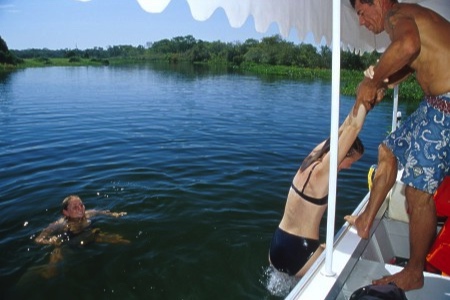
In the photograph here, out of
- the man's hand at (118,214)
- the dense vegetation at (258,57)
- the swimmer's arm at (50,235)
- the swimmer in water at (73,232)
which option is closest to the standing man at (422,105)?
the swimmer in water at (73,232)

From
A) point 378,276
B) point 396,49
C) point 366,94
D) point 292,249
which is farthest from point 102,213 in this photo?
point 396,49

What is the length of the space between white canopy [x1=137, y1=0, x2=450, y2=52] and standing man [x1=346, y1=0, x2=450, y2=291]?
2.65ft

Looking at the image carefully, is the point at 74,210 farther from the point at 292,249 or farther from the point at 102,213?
the point at 292,249

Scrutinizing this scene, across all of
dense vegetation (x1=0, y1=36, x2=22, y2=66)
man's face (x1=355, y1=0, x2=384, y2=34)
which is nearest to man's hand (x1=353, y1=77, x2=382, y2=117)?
man's face (x1=355, y1=0, x2=384, y2=34)

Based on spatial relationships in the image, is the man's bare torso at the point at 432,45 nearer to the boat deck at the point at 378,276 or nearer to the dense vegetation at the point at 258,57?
the boat deck at the point at 378,276

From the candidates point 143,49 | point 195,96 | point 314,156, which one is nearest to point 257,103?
point 195,96

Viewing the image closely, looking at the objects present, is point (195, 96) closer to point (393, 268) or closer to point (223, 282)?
point (223, 282)

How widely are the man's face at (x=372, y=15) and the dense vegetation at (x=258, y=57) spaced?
60.2ft

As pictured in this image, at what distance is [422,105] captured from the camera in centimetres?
257

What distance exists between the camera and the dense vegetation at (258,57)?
152 ft

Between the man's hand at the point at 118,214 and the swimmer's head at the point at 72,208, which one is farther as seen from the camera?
the man's hand at the point at 118,214

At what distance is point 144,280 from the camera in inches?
170

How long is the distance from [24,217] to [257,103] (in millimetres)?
17108

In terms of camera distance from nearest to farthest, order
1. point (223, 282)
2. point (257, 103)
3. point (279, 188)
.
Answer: point (223, 282) → point (279, 188) → point (257, 103)
